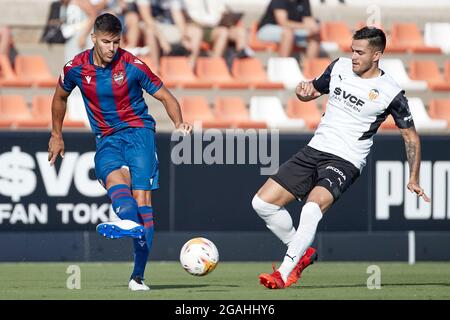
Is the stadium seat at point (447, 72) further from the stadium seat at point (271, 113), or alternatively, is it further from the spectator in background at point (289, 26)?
the stadium seat at point (271, 113)

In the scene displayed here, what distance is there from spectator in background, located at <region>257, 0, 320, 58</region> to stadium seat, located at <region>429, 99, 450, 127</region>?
6.42 ft

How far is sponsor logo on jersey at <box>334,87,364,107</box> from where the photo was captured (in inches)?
406

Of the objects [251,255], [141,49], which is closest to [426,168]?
[251,255]

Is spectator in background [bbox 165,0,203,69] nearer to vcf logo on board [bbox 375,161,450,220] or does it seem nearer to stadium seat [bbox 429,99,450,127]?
A: stadium seat [bbox 429,99,450,127]

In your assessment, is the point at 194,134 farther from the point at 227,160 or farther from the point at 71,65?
the point at 71,65

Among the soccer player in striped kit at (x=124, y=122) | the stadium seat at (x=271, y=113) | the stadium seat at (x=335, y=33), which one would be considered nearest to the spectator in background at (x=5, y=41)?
the stadium seat at (x=271, y=113)

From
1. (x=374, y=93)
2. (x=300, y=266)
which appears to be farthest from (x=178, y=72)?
(x=300, y=266)

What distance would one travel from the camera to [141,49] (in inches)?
691

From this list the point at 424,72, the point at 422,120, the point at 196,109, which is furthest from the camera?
the point at 424,72

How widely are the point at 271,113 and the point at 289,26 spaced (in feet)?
5.03

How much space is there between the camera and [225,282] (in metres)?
11.1

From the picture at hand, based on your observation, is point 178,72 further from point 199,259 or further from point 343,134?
point 199,259

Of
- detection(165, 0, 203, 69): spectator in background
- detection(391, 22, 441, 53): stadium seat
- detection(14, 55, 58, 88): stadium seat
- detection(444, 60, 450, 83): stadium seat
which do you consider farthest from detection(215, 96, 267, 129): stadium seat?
detection(444, 60, 450, 83): stadium seat

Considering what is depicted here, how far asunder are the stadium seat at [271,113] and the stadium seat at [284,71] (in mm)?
635
